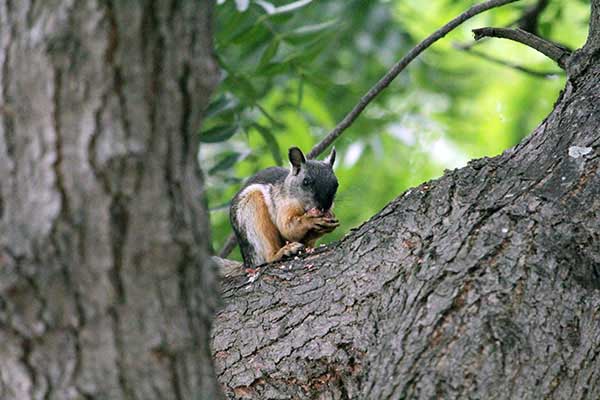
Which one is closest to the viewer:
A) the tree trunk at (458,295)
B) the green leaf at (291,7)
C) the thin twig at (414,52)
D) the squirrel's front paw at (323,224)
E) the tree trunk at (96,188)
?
the tree trunk at (96,188)

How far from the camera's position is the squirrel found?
16.4ft

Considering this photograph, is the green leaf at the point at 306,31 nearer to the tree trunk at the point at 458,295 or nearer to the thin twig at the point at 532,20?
the thin twig at the point at 532,20

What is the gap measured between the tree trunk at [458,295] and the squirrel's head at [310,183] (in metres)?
1.56

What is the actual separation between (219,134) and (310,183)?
63 cm

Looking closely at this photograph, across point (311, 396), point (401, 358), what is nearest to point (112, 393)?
point (401, 358)

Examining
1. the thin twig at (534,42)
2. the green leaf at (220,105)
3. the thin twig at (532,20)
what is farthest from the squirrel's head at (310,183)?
the thin twig at (532,20)

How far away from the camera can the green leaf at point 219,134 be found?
505cm

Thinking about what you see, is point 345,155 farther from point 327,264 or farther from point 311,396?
point 311,396

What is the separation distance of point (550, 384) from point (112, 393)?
4.83 ft

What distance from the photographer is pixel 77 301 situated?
179 centimetres

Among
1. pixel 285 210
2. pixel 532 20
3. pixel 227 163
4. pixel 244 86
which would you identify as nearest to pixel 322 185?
pixel 285 210

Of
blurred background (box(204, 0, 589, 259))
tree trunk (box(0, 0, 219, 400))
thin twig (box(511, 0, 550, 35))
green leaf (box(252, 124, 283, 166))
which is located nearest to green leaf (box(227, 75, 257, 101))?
blurred background (box(204, 0, 589, 259))

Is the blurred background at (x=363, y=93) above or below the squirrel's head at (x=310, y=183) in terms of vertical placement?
above

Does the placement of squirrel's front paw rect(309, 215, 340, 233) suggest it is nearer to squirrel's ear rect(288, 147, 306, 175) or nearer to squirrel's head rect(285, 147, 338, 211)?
squirrel's head rect(285, 147, 338, 211)
